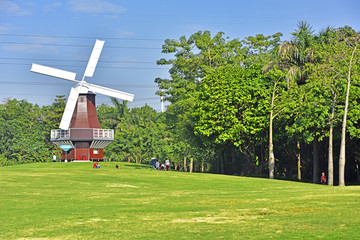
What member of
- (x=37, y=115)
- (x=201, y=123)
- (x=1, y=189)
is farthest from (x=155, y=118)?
(x=1, y=189)

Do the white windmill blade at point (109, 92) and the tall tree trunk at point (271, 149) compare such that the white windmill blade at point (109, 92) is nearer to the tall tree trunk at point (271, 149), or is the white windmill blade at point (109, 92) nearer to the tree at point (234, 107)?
the tree at point (234, 107)

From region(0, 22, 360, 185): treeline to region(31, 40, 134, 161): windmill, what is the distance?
39.0 ft

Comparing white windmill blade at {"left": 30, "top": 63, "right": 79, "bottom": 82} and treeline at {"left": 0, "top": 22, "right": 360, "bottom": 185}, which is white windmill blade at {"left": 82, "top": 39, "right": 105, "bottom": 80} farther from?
treeline at {"left": 0, "top": 22, "right": 360, "bottom": 185}

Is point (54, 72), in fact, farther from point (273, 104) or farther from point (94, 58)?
point (273, 104)

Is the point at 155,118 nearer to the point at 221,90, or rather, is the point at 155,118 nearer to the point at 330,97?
the point at 221,90

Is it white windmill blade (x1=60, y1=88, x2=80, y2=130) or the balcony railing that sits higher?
white windmill blade (x1=60, y1=88, x2=80, y2=130)

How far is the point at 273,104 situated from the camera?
212ft

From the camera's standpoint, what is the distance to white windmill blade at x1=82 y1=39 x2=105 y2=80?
97.2 metres

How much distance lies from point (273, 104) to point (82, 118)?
42269 mm

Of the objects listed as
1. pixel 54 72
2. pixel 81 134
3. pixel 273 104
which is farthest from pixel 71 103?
pixel 273 104

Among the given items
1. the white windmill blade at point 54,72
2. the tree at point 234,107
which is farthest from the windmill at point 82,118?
the tree at point 234,107

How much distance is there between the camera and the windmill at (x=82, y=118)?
94.0 metres

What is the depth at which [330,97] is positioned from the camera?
55156mm

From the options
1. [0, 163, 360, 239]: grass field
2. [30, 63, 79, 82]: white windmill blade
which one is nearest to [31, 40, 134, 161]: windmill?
[30, 63, 79, 82]: white windmill blade
